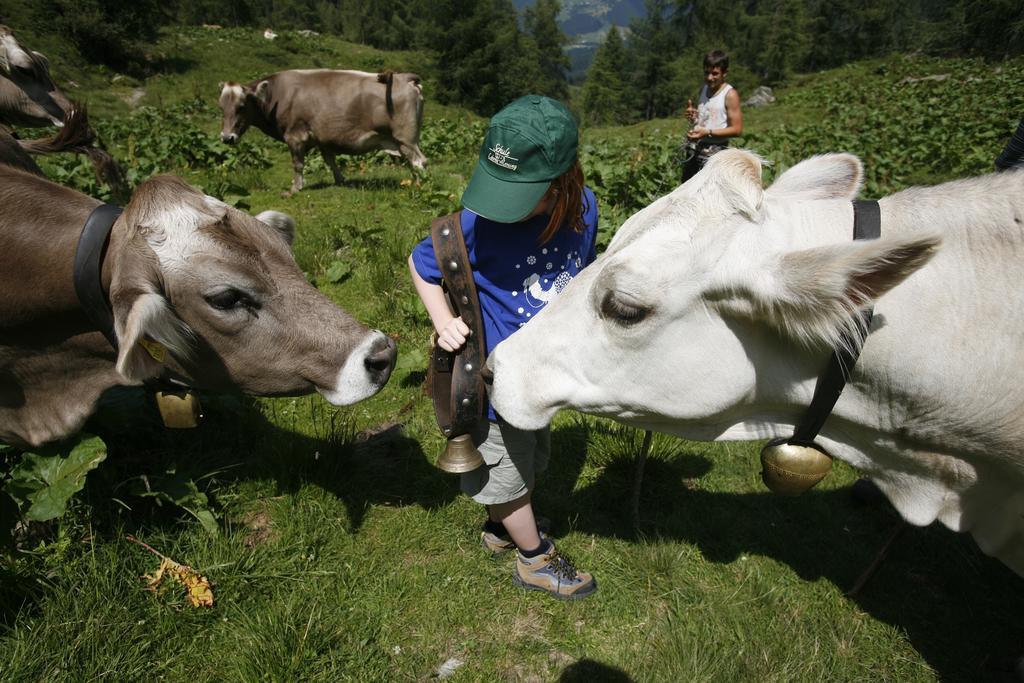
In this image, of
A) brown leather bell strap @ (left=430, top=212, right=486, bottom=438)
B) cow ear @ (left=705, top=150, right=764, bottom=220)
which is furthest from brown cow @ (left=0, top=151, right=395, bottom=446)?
cow ear @ (left=705, top=150, right=764, bottom=220)

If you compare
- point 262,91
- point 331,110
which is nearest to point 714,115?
point 331,110

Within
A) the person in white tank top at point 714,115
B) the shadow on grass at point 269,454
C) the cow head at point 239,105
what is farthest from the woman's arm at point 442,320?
the cow head at point 239,105

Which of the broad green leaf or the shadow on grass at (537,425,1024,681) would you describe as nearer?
the broad green leaf

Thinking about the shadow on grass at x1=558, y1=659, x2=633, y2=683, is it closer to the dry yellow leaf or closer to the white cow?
the white cow

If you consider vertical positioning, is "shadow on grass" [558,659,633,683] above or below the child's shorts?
below

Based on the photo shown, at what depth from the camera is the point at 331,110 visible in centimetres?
915

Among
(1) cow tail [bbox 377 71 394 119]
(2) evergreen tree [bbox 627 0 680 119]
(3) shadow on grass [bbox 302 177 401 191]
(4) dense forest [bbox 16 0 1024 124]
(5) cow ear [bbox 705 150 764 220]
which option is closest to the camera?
(5) cow ear [bbox 705 150 764 220]

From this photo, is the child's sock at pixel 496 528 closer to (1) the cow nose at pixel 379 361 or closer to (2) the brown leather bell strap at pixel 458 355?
(2) the brown leather bell strap at pixel 458 355

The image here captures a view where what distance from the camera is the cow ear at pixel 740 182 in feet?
4.48

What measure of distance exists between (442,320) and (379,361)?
0.33 meters

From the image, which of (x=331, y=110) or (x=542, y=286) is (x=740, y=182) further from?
(x=331, y=110)

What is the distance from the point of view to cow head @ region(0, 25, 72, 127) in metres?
5.55

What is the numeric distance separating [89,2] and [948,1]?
1879 inches

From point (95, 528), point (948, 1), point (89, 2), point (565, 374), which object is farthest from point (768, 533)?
point (948, 1)
